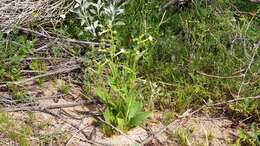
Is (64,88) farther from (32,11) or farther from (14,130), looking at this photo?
(32,11)

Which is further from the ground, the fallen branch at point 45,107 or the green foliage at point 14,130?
the fallen branch at point 45,107

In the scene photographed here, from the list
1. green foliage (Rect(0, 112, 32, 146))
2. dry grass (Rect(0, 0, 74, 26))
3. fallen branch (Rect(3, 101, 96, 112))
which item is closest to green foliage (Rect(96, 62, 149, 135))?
fallen branch (Rect(3, 101, 96, 112))

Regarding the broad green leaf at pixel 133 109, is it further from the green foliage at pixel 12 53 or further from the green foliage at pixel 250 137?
the green foliage at pixel 12 53

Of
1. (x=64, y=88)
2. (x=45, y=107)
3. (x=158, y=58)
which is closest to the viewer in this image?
(x=45, y=107)

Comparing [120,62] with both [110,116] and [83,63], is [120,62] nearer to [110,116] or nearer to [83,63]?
[83,63]

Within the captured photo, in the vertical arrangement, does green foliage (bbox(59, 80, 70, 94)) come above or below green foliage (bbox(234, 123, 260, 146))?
above

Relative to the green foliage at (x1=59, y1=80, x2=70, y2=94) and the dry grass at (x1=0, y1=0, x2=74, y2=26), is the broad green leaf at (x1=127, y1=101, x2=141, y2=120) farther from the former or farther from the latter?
the dry grass at (x1=0, y1=0, x2=74, y2=26)

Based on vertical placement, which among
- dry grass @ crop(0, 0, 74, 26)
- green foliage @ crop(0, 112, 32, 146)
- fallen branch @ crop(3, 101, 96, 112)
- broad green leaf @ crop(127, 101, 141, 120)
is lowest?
green foliage @ crop(0, 112, 32, 146)

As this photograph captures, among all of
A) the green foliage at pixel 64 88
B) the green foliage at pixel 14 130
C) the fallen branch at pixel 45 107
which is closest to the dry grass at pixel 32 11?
the green foliage at pixel 64 88

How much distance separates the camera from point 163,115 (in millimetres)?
2900

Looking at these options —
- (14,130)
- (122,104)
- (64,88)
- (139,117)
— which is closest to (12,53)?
(64,88)

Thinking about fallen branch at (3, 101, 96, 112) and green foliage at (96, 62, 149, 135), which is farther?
fallen branch at (3, 101, 96, 112)

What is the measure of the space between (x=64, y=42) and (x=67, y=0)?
0.38 meters

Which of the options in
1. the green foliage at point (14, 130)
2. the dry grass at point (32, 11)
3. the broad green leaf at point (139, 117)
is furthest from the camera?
the dry grass at point (32, 11)
